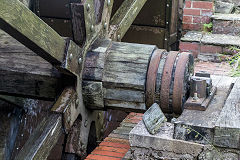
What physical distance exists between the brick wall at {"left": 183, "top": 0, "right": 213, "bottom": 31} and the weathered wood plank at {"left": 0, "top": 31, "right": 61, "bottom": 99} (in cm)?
268

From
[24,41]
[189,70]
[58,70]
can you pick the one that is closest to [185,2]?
[189,70]

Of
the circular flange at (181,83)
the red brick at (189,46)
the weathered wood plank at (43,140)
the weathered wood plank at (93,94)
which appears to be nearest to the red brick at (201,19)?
the red brick at (189,46)

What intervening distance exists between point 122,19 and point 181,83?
98cm

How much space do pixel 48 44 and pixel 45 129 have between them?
0.52 meters

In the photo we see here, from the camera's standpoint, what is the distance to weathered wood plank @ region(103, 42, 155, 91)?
8.08ft

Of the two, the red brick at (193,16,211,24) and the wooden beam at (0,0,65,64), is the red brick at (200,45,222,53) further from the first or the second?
the wooden beam at (0,0,65,64)

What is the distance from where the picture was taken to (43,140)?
2.21 m

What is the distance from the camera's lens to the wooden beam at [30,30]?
5.92 ft

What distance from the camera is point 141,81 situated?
8.06ft

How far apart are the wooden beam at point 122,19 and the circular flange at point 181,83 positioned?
0.73 metres

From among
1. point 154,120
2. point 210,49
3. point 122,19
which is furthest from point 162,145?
point 210,49

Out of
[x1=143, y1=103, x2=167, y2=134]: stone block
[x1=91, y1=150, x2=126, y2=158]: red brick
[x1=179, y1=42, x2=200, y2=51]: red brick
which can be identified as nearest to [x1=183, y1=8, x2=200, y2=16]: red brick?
[x1=179, y1=42, x2=200, y2=51]: red brick

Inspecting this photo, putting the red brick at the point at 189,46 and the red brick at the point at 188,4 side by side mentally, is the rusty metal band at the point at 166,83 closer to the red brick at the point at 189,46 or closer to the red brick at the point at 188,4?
the red brick at the point at 189,46

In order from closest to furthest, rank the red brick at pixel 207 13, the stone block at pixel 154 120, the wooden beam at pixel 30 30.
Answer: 1. the wooden beam at pixel 30 30
2. the stone block at pixel 154 120
3. the red brick at pixel 207 13
